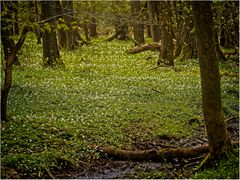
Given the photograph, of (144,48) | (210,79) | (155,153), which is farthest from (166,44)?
(210,79)

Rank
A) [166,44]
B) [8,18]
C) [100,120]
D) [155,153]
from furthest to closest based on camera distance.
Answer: [166,44] → [100,120] → [155,153] → [8,18]

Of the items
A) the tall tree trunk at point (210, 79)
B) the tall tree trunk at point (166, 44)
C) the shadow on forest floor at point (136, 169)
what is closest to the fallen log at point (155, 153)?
the shadow on forest floor at point (136, 169)

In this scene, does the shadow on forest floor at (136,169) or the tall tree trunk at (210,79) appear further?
the shadow on forest floor at (136,169)

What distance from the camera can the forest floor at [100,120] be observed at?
10.6 metres

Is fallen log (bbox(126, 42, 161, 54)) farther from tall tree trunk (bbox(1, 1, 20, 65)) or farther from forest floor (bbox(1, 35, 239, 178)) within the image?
tall tree trunk (bbox(1, 1, 20, 65))

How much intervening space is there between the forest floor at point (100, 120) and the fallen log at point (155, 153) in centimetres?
19

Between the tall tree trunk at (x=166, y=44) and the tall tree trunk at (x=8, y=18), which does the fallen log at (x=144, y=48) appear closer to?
the tall tree trunk at (x=166, y=44)

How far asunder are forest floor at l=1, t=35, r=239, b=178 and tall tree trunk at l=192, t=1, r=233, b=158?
59cm

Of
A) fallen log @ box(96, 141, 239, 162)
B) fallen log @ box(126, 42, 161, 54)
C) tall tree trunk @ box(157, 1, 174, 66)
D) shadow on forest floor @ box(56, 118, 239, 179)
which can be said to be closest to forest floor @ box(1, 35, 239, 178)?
shadow on forest floor @ box(56, 118, 239, 179)

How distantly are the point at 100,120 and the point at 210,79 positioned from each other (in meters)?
5.77

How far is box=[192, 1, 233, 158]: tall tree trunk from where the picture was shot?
8984mm

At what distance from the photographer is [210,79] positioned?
917 centimetres

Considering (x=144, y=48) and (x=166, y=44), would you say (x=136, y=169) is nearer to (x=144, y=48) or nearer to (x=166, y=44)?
(x=166, y=44)

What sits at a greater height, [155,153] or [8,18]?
[8,18]
